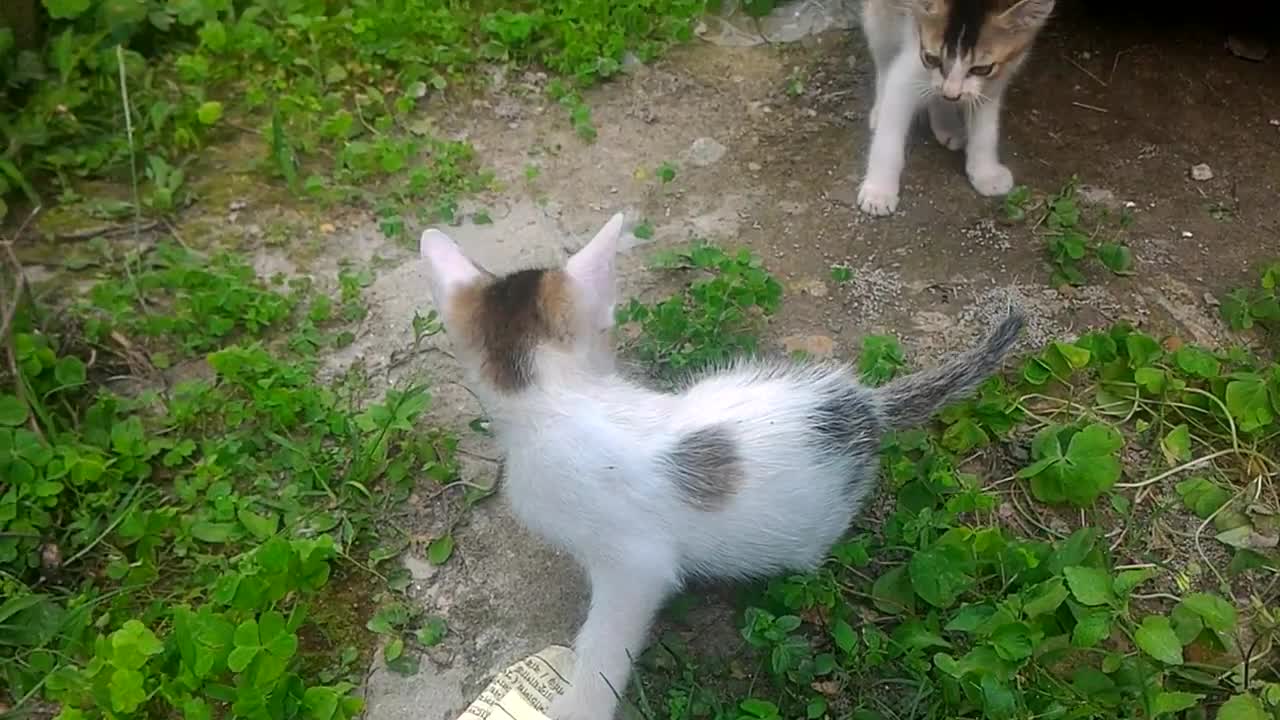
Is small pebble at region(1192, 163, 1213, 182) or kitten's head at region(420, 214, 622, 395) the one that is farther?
small pebble at region(1192, 163, 1213, 182)

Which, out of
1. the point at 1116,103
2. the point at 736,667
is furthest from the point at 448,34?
the point at 736,667

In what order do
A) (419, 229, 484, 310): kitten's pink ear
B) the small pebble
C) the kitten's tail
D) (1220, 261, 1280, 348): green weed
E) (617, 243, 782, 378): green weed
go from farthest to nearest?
the small pebble, (1220, 261, 1280, 348): green weed, (617, 243, 782, 378): green weed, the kitten's tail, (419, 229, 484, 310): kitten's pink ear

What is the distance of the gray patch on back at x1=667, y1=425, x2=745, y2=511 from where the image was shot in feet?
6.53

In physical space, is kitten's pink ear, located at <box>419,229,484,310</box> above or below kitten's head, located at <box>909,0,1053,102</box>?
above

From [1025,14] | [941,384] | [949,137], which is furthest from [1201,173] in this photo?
[941,384]

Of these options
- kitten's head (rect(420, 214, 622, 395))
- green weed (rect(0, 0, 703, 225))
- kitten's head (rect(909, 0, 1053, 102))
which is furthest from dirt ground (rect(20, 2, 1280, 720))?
kitten's head (rect(420, 214, 622, 395))

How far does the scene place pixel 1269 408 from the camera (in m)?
2.54

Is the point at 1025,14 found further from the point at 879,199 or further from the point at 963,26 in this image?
the point at 879,199

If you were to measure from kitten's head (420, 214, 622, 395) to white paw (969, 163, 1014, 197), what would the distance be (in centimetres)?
159

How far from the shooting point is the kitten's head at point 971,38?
286 cm

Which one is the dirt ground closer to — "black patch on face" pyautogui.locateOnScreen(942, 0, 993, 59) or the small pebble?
the small pebble

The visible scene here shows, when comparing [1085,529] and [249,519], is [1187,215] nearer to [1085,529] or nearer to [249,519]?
[1085,529]

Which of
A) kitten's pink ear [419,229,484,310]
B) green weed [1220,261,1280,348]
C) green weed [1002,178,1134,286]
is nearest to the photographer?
kitten's pink ear [419,229,484,310]

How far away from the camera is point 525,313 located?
6.54 feet
